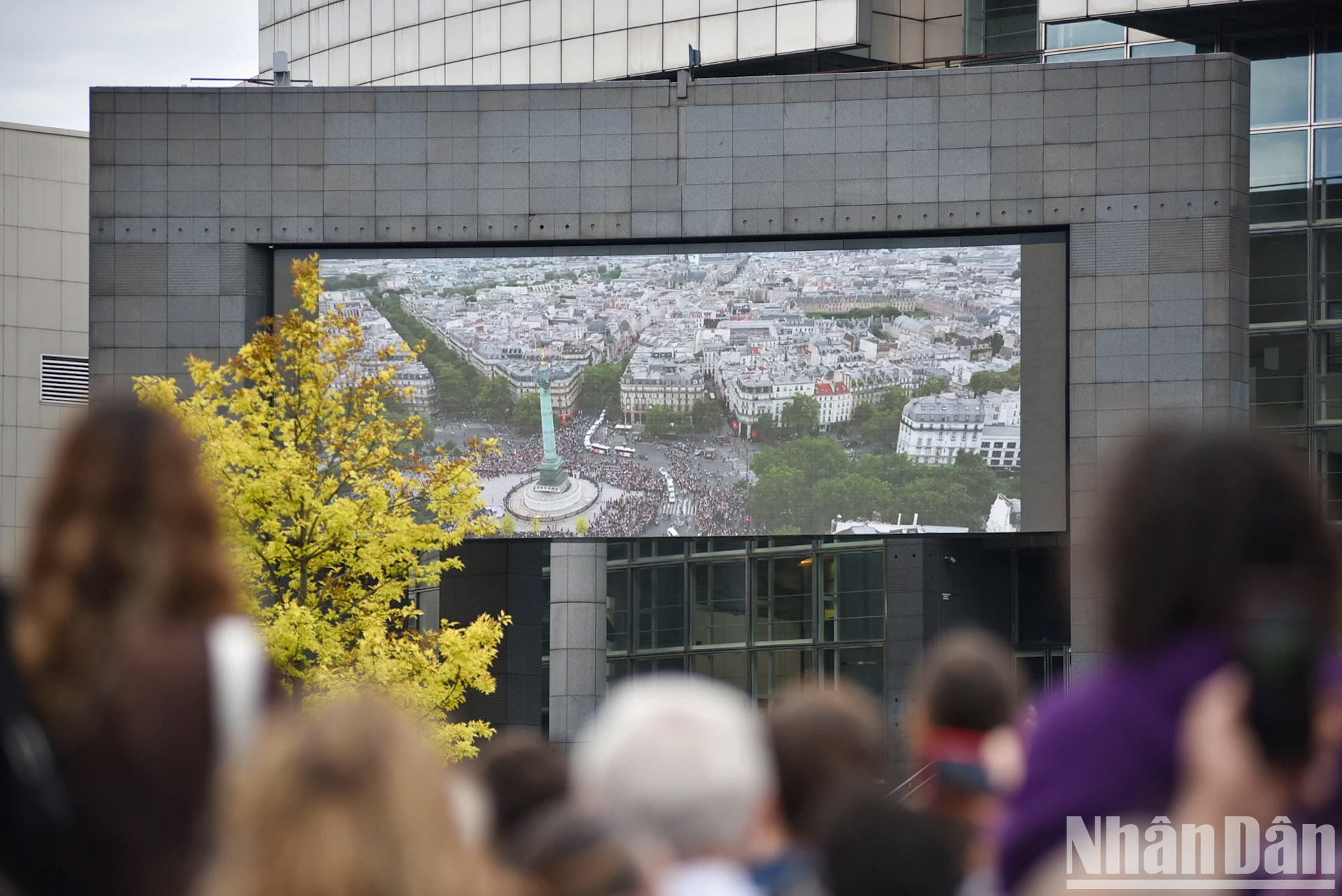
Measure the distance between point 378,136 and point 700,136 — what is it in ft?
20.3

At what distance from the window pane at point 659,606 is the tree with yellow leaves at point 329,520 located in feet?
54.4

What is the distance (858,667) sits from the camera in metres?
37.5

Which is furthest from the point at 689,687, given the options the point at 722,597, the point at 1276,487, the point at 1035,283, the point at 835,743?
the point at 722,597

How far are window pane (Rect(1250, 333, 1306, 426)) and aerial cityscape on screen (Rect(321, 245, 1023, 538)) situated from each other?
19.5 ft

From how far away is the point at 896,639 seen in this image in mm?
36062

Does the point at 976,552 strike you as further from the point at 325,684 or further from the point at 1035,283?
the point at 325,684

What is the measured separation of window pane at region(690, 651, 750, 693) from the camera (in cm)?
4041

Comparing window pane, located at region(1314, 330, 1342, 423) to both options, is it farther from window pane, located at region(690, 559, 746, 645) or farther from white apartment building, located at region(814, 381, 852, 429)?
window pane, located at region(690, 559, 746, 645)

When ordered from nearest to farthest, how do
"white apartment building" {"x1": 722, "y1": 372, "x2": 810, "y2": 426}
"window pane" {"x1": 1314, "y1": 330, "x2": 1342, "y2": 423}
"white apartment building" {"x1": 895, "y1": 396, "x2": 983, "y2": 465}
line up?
"white apartment building" {"x1": 895, "y1": 396, "x2": 983, "y2": 465}, "white apartment building" {"x1": 722, "y1": 372, "x2": 810, "y2": 426}, "window pane" {"x1": 1314, "y1": 330, "x2": 1342, "y2": 423}

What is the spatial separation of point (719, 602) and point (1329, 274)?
1581 centimetres

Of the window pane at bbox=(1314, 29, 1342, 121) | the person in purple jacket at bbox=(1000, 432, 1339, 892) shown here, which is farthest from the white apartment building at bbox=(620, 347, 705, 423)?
the person in purple jacket at bbox=(1000, 432, 1339, 892)

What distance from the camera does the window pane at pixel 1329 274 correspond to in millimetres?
33750

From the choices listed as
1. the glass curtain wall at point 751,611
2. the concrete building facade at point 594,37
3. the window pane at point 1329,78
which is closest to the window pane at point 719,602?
the glass curtain wall at point 751,611

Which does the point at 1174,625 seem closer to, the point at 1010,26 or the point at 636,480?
the point at 636,480
